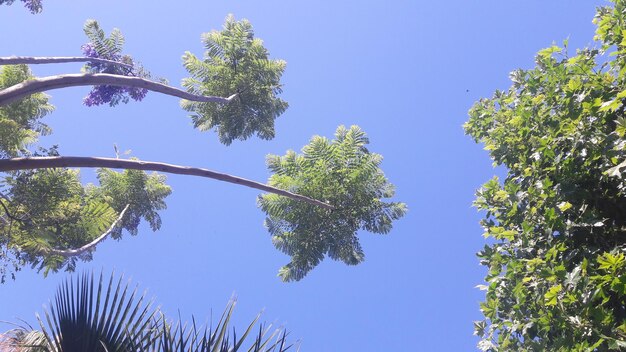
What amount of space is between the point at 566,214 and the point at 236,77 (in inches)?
362

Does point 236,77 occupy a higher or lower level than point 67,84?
higher

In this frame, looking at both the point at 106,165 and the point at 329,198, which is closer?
the point at 106,165

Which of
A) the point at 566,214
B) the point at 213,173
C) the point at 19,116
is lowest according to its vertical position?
the point at 566,214

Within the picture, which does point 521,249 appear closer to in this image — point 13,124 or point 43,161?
point 43,161

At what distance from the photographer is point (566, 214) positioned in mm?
5094

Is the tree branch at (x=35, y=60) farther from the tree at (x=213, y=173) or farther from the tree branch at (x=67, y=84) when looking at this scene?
the tree branch at (x=67, y=84)

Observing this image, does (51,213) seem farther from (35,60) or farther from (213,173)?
(213,173)

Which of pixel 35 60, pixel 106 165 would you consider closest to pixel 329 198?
pixel 106 165

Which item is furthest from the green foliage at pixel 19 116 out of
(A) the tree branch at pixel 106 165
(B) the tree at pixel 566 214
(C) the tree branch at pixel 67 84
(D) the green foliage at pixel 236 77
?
(B) the tree at pixel 566 214

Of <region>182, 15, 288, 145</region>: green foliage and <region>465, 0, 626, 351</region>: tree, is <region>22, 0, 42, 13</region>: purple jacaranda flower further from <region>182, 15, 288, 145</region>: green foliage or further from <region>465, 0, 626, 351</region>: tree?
<region>465, 0, 626, 351</region>: tree

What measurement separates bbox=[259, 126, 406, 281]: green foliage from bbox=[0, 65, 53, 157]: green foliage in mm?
5529

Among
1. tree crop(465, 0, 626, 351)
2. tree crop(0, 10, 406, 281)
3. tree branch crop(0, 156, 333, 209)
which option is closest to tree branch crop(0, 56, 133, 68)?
tree crop(0, 10, 406, 281)

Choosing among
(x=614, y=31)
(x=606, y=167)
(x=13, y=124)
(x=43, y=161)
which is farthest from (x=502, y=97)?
(x=13, y=124)

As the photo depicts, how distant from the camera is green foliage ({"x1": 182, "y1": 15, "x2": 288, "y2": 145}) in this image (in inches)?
497
